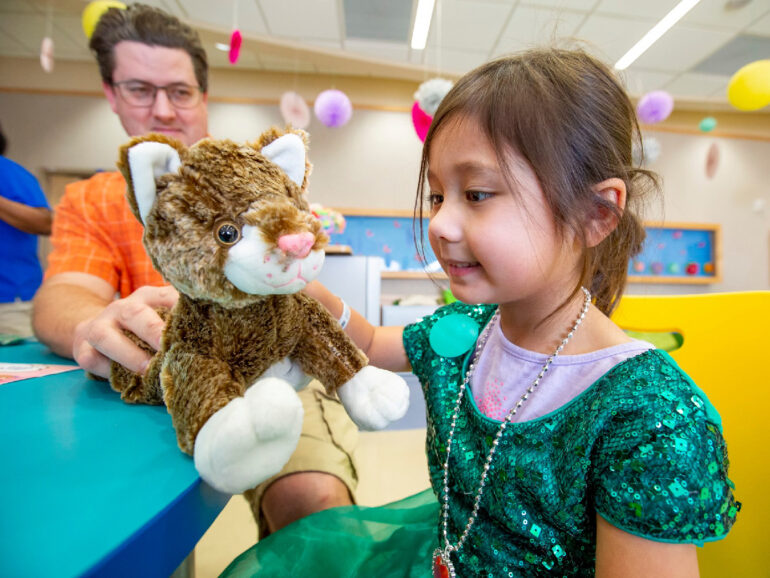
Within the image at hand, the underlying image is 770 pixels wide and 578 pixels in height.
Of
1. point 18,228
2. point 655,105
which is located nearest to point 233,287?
point 18,228

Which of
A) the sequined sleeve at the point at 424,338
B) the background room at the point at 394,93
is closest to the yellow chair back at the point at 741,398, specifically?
the sequined sleeve at the point at 424,338

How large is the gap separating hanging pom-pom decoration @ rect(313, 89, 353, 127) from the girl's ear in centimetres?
313

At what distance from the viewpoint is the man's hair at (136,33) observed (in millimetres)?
1064

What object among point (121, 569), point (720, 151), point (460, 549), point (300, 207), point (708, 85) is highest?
point (708, 85)

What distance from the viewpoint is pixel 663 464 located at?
1.31ft

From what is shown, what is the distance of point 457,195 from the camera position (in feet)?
1.69

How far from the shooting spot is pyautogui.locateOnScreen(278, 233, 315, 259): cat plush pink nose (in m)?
0.40

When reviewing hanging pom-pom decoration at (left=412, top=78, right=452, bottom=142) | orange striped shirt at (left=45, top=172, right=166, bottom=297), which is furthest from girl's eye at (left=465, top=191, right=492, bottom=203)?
hanging pom-pom decoration at (left=412, top=78, right=452, bottom=142)

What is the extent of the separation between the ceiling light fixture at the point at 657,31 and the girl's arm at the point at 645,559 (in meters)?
2.97

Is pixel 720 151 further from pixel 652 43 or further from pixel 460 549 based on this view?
pixel 460 549

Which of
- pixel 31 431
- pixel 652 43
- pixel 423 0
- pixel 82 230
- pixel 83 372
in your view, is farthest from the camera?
pixel 652 43

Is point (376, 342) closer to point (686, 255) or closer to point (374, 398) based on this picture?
point (374, 398)

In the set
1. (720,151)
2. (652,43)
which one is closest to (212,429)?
(652,43)

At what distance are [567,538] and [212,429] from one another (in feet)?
1.32
